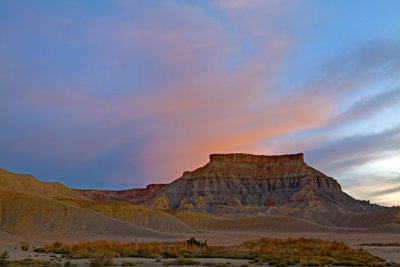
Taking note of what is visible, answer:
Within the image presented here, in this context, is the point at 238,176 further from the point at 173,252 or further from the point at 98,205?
the point at 173,252

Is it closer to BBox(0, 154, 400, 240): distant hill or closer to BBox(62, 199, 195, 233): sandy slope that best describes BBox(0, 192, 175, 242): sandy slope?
BBox(0, 154, 400, 240): distant hill

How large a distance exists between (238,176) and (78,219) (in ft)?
408

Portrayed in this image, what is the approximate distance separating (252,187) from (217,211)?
107ft

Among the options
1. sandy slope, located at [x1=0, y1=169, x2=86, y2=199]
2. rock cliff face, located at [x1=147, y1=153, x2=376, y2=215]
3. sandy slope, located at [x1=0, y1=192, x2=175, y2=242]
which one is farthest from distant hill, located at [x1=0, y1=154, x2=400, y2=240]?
sandy slope, located at [x1=0, y1=169, x2=86, y2=199]

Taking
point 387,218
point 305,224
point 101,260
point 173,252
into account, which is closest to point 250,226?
point 305,224

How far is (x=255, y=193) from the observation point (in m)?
178

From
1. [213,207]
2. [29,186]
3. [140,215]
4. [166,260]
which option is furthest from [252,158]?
[166,260]

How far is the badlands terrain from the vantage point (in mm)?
60678

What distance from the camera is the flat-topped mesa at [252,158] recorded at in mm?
192250

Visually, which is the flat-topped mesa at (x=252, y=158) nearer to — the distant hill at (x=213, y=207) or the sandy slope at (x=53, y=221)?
the distant hill at (x=213, y=207)

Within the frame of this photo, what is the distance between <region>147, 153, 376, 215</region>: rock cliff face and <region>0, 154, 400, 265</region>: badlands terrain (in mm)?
426

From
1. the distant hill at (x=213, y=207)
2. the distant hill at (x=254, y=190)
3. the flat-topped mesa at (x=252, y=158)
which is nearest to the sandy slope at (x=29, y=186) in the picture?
the distant hill at (x=213, y=207)

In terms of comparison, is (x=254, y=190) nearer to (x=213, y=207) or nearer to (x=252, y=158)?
(x=252, y=158)

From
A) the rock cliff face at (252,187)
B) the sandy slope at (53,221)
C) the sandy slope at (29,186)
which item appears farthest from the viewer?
the rock cliff face at (252,187)
